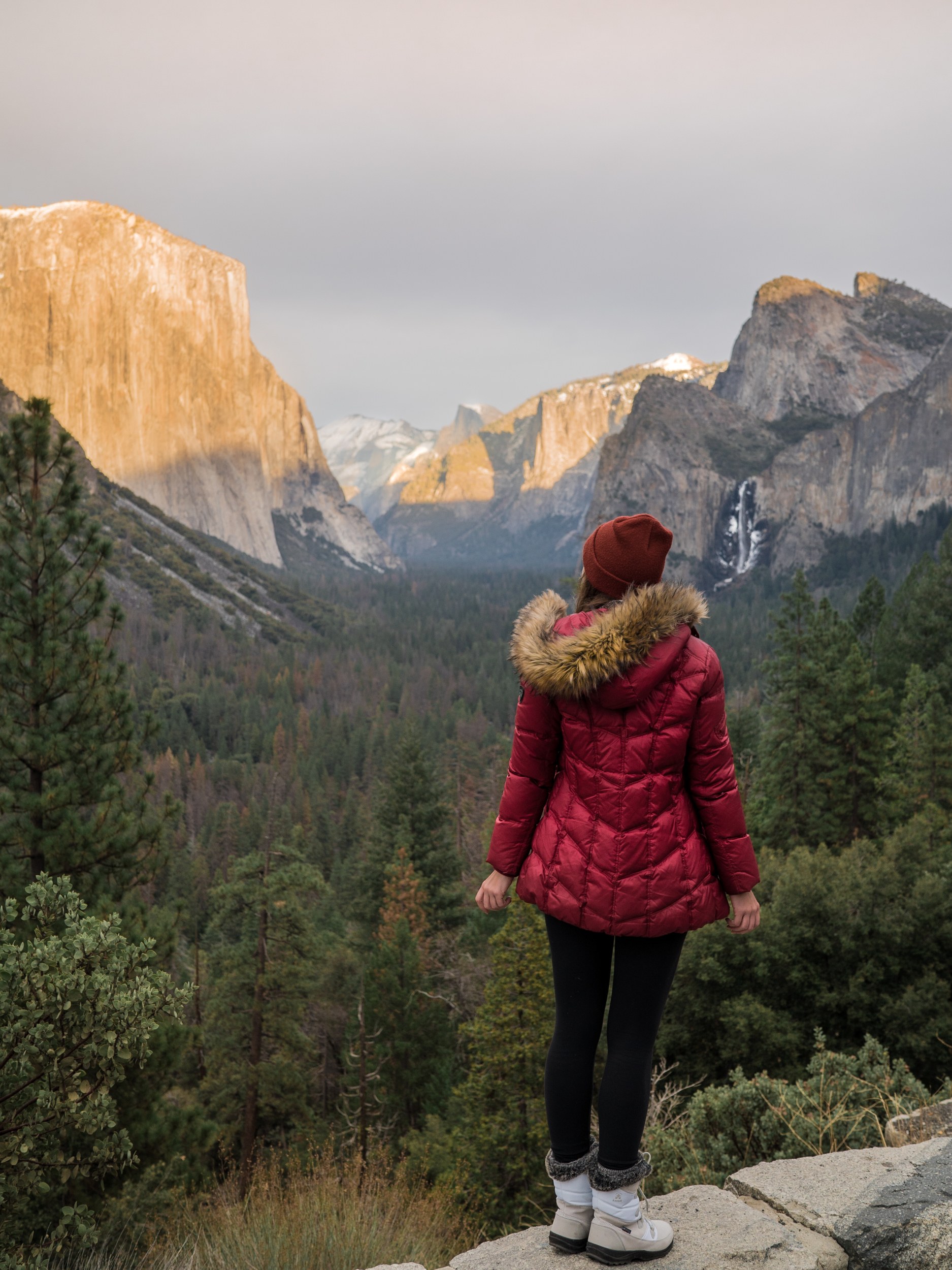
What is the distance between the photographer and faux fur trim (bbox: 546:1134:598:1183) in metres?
3.34

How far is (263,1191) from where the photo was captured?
5418 millimetres

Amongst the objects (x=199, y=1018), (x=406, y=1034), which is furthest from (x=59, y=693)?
(x=199, y=1018)

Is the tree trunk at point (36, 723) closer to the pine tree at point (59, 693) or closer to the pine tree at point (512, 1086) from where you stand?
the pine tree at point (59, 693)

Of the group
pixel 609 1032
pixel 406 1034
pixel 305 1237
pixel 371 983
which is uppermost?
pixel 609 1032

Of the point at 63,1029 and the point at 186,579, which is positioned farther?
the point at 186,579

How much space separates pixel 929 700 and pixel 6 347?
15947 cm

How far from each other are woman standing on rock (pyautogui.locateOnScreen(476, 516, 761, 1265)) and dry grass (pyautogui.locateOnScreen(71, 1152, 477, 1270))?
120 centimetres

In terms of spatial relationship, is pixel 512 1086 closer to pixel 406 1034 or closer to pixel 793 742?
pixel 406 1034

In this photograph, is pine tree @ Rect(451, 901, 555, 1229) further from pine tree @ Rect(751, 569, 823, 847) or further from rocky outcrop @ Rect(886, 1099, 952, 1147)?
pine tree @ Rect(751, 569, 823, 847)

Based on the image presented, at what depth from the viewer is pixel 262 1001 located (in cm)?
1752

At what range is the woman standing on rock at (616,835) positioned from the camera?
307 cm

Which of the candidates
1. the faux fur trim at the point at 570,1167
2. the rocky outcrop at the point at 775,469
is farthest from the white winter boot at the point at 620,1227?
the rocky outcrop at the point at 775,469

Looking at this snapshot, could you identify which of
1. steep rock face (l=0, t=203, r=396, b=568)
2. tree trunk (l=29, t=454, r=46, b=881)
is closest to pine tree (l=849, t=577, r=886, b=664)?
tree trunk (l=29, t=454, r=46, b=881)

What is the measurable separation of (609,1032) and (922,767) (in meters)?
24.1
